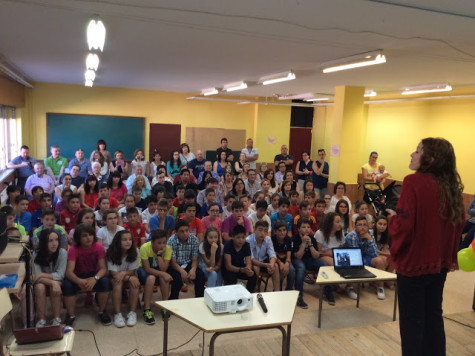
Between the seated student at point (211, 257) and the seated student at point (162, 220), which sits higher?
the seated student at point (162, 220)

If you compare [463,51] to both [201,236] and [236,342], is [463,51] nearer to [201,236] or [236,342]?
[201,236]

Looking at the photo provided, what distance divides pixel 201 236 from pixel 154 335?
5.07 feet

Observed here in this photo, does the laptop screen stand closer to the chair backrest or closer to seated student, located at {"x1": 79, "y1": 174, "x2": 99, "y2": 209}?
the chair backrest

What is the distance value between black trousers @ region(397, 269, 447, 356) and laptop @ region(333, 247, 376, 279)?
1806 millimetres

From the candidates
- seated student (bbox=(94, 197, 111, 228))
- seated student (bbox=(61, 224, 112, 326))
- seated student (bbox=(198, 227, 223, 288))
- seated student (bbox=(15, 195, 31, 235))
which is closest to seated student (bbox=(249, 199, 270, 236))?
seated student (bbox=(198, 227, 223, 288))

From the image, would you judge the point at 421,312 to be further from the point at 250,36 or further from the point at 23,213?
the point at 23,213

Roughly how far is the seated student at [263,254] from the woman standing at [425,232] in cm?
234

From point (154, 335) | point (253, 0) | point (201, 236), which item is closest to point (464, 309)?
point (201, 236)

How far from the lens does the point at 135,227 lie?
4750 mm

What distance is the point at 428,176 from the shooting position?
2.02 m

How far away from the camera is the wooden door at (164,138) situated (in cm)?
1176

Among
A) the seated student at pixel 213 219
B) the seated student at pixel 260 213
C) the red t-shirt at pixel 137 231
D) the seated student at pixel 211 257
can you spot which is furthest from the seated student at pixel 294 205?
the red t-shirt at pixel 137 231

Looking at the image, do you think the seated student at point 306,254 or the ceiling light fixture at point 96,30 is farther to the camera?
the seated student at point 306,254

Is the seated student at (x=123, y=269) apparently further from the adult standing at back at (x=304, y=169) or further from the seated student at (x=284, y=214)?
the adult standing at back at (x=304, y=169)
